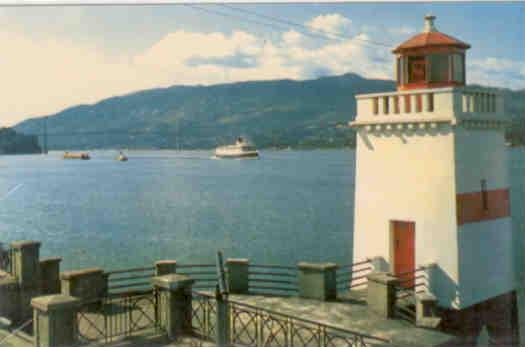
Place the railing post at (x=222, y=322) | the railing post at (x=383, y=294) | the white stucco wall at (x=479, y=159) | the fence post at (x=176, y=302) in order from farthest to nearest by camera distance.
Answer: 1. the white stucco wall at (x=479, y=159)
2. the railing post at (x=383, y=294)
3. the fence post at (x=176, y=302)
4. the railing post at (x=222, y=322)

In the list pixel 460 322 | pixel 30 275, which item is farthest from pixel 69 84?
pixel 460 322

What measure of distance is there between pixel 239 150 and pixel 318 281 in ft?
390

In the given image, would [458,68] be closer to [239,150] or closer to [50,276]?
[50,276]

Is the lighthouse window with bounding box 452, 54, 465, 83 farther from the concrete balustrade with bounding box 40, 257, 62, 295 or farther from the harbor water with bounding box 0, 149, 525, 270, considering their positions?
the harbor water with bounding box 0, 149, 525, 270

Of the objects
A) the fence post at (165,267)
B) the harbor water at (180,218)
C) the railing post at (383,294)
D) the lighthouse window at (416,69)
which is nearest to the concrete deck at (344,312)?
the railing post at (383,294)

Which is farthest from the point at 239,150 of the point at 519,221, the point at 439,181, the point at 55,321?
the point at 55,321

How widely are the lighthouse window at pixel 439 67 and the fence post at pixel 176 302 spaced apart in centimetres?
863

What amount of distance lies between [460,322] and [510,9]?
24.8ft

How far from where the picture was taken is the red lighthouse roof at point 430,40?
48.3 ft

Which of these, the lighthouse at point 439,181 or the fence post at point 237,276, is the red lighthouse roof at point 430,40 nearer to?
the lighthouse at point 439,181

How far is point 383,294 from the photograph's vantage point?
12.8 metres

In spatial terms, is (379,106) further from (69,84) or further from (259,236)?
(259,236)

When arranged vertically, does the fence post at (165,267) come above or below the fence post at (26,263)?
below

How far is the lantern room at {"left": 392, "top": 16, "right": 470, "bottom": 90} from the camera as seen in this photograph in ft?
48.4
